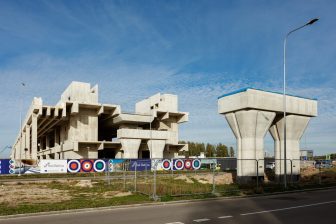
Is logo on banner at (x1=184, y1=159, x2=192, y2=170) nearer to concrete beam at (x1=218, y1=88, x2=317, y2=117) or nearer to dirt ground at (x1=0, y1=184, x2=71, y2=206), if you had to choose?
concrete beam at (x1=218, y1=88, x2=317, y2=117)

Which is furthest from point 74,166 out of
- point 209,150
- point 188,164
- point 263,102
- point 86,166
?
point 209,150

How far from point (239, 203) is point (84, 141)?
171ft

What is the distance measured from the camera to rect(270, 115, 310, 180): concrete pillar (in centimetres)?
3081

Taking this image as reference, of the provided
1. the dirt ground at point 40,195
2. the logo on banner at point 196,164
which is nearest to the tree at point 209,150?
the logo on banner at point 196,164

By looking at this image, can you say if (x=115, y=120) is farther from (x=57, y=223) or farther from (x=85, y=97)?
(x=57, y=223)

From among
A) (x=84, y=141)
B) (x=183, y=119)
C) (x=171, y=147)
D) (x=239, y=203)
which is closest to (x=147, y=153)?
(x=171, y=147)

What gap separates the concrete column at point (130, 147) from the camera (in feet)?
220

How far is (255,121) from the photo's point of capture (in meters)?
27.9

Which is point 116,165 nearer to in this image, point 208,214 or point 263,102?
point 263,102

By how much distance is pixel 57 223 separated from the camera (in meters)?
12.0

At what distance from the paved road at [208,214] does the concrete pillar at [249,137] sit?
36.2ft

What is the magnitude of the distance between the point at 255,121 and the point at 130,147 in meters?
43.3

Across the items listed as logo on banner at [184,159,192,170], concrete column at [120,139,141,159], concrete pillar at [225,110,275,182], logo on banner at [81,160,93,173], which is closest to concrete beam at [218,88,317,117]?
concrete pillar at [225,110,275,182]

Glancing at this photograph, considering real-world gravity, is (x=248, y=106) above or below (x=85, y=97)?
below
